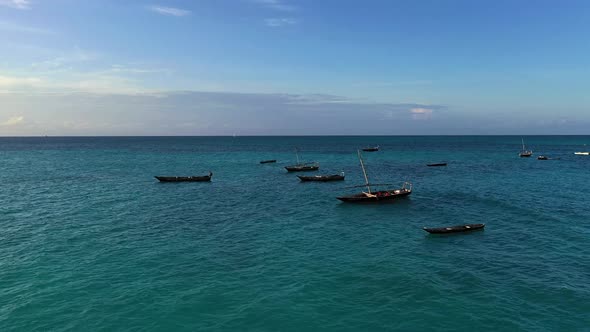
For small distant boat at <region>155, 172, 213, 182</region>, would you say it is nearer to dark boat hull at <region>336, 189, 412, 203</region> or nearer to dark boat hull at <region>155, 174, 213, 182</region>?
dark boat hull at <region>155, 174, 213, 182</region>

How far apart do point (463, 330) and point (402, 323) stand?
10.7 ft

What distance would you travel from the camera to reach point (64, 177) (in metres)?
82.4

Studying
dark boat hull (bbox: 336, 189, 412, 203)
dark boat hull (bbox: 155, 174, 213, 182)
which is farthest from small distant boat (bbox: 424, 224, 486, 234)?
dark boat hull (bbox: 155, 174, 213, 182)

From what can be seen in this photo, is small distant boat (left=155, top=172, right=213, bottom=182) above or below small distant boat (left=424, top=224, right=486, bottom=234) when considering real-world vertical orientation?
above

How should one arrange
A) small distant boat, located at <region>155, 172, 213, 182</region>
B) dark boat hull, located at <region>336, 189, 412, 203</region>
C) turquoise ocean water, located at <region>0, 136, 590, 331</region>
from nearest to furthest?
1. turquoise ocean water, located at <region>0, 136, 590, 331</region>
2. dark boat hull, located at <region>336, 189, 412, 203</region>
3. small distant boat, located at <region>155, 172, 213, 182</region>

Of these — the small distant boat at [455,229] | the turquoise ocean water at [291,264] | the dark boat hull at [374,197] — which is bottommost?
the turquoise ocean water at [291,264]

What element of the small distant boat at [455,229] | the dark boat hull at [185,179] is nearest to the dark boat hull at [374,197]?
the small distant boat at [455,229]

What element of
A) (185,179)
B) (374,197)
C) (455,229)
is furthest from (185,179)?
(455,229)

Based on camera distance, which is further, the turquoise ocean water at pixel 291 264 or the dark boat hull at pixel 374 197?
the dark boat hull at pixel 374 197

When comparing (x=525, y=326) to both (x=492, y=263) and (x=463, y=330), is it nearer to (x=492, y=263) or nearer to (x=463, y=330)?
(x=463, y=330)

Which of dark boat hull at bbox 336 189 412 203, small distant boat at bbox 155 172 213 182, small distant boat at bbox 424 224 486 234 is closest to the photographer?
small distant boat at bbox 424 224 486 234

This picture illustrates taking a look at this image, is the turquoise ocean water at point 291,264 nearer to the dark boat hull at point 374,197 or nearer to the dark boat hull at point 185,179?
the dark boat hull at point 374,197

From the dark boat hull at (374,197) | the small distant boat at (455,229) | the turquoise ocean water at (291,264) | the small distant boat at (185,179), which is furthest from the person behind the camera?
the small distant boat at (185,179)

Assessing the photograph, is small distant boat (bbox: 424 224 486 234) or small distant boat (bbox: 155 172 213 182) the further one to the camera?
small distant boat (bbox: 155 172 213 182)
